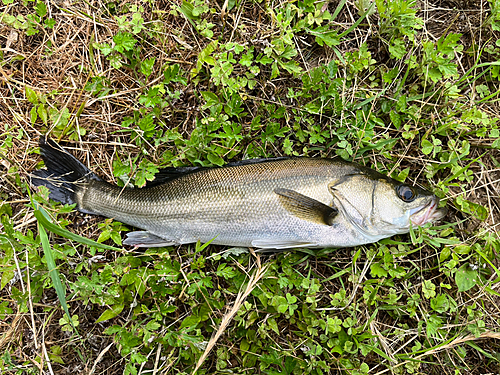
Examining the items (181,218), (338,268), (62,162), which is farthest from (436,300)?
(62,162)

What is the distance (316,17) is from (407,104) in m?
1.28

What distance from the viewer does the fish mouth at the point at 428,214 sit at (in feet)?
9.94

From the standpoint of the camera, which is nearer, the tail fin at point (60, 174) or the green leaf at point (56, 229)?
the green leaf at point (56, 229)

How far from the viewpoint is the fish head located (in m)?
2.98

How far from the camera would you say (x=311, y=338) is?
10.2ft

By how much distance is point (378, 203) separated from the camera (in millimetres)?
2994

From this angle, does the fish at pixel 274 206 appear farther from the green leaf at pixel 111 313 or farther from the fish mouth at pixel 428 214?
the green leaf at pixel 111 313

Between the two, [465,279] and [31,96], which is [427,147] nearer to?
[465,279]

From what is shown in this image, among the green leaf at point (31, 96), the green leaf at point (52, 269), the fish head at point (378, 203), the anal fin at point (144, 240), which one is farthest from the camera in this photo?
the green leaf at point (31, 96)

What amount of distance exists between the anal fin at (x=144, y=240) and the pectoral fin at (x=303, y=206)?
1.10 m

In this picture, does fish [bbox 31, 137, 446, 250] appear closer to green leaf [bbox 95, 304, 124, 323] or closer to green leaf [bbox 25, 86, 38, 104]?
green leaf [bbox 95, 304, 124, 323]

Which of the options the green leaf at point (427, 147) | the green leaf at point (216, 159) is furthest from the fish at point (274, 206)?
the green leaf at point (427, 147)

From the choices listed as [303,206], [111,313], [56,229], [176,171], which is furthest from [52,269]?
[303,206]

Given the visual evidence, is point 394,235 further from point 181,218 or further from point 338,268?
point 181,218
